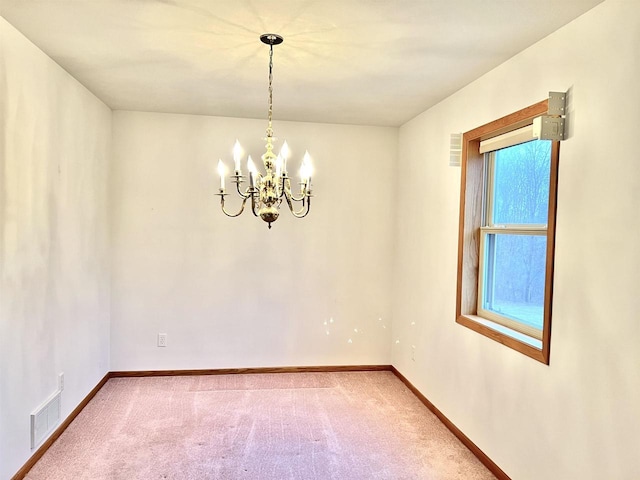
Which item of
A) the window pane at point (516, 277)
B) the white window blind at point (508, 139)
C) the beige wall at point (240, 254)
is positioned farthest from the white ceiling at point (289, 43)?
the window pane at point (516, 277)

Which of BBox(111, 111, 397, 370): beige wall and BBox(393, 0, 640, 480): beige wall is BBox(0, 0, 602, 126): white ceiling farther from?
BBox(111, 111, 397, 370): beige wall

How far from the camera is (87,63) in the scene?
2793mm

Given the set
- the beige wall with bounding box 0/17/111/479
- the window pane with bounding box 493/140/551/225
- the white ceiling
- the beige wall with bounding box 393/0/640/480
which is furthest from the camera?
the window pane with bounding box 493/140/551/225

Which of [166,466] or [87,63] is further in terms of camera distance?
[87,63]

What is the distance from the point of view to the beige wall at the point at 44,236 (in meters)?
2.27

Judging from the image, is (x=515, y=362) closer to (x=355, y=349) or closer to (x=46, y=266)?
(x=355, y=349)

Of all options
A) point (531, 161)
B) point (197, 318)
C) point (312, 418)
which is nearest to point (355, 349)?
point (312, 418)

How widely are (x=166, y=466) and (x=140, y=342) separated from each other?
170 cm

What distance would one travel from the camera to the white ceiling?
2.00m

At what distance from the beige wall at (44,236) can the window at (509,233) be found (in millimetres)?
2660

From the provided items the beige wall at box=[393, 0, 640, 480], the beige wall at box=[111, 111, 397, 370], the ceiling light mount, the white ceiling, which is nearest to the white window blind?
the beige wall at box=[393, 0, 640, 480]

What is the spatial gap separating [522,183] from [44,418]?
3190mm

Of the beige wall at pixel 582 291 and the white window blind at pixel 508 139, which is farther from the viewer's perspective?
the white window blind at pixel 508 139

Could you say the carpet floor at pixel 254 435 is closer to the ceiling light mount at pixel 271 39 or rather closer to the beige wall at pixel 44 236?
the beige wall at pixel 44 236
